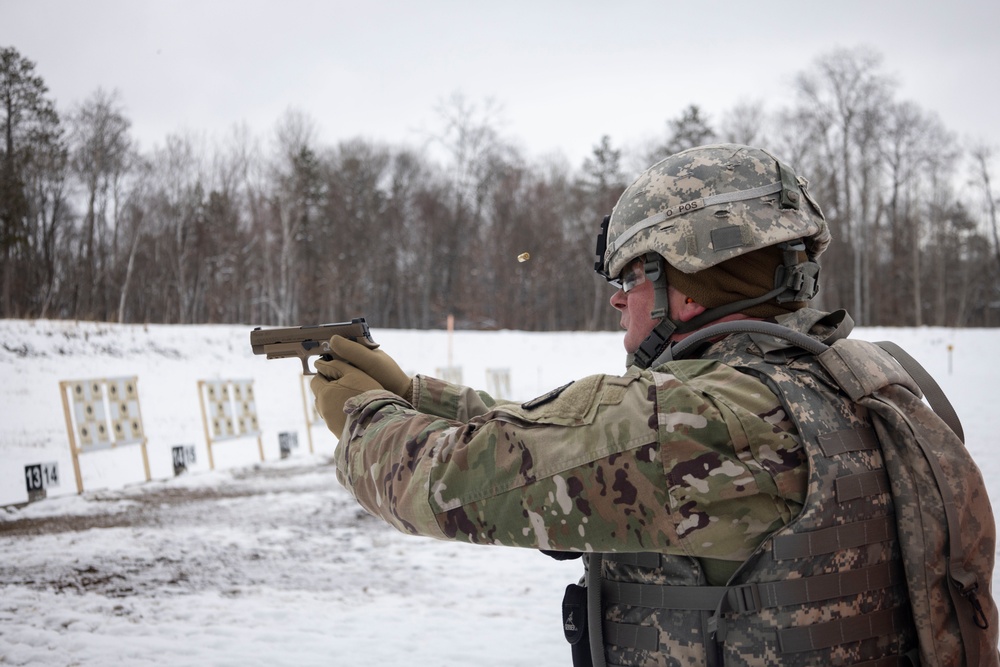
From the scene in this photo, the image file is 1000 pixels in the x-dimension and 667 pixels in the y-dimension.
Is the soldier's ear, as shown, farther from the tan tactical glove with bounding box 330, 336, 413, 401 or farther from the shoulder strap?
the tan tactical glove with bounding box 330, 336, 413, 401

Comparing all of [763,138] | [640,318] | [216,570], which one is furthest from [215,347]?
[763,138]

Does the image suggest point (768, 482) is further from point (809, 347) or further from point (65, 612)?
point (65, 612)

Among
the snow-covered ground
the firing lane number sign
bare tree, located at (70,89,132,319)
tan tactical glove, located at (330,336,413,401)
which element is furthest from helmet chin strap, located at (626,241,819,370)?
→ bare tree, located at (70,89,132,319)

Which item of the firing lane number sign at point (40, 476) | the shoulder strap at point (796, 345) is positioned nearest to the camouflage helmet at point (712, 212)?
the shoulder strap at point (796, 345)

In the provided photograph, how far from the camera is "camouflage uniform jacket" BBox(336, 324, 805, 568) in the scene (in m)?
1.22

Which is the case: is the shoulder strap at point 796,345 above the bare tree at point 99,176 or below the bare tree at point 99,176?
below

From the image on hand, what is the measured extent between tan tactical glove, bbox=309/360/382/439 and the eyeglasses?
0.63 m

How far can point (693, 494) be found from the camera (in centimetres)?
121

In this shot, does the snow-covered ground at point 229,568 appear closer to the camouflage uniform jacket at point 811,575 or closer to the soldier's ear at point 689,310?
the camouflage uniform jacket at point 811,575

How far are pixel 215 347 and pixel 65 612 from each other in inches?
537

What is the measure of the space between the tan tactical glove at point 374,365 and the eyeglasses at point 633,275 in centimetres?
56

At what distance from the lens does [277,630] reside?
4.25 m

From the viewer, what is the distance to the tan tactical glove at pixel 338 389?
1623 millimetres

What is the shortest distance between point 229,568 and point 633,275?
4859 mm
